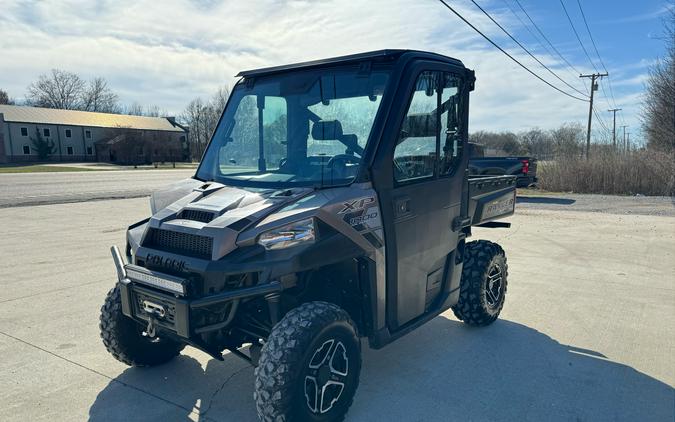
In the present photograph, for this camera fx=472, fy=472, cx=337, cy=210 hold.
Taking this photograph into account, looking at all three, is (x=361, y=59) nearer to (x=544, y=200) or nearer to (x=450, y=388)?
(x=450, y=388)

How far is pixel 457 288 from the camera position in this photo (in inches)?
170

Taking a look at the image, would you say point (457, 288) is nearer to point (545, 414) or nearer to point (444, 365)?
point (444, 365)

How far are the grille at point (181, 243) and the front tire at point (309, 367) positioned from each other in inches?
24.6

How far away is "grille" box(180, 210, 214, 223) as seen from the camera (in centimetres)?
291

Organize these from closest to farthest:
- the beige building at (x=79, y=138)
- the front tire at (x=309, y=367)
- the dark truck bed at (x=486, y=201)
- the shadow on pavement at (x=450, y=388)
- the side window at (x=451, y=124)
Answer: the front tire at (x=309, y=367) → the shadow on pavement at (x=450, y=388) → the side window at (x=451, y=124) → the dark truck bed at (x=486, y=201) → the beige building at (x=79, y=138)

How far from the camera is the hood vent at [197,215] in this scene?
9.54 ft

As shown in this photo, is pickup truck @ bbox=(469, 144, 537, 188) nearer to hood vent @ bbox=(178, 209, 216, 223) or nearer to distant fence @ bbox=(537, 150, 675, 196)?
distant fence @ bbox=(537, 150, 675, 196)

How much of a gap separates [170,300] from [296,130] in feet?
5.18

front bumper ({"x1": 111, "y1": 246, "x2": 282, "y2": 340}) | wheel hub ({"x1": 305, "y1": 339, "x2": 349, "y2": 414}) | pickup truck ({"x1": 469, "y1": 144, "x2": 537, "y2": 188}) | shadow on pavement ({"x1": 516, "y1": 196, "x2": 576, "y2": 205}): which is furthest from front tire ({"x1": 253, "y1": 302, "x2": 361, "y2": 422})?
shadow on pavement ({"x1": 516, "y1": 196, "x2": 576, "y2": 205})

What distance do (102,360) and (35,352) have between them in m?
0.66

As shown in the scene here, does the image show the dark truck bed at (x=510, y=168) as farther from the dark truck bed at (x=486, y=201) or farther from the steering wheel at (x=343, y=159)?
the steering wheel at (x=343, y=159)

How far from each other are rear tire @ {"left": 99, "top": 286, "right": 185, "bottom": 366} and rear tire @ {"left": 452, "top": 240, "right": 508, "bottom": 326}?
274 centimetres

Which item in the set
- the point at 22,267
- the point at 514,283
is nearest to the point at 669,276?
the point at 514,283

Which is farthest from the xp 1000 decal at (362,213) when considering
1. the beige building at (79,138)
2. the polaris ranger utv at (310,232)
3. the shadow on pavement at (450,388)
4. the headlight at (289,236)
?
the beige building at (79,138)
